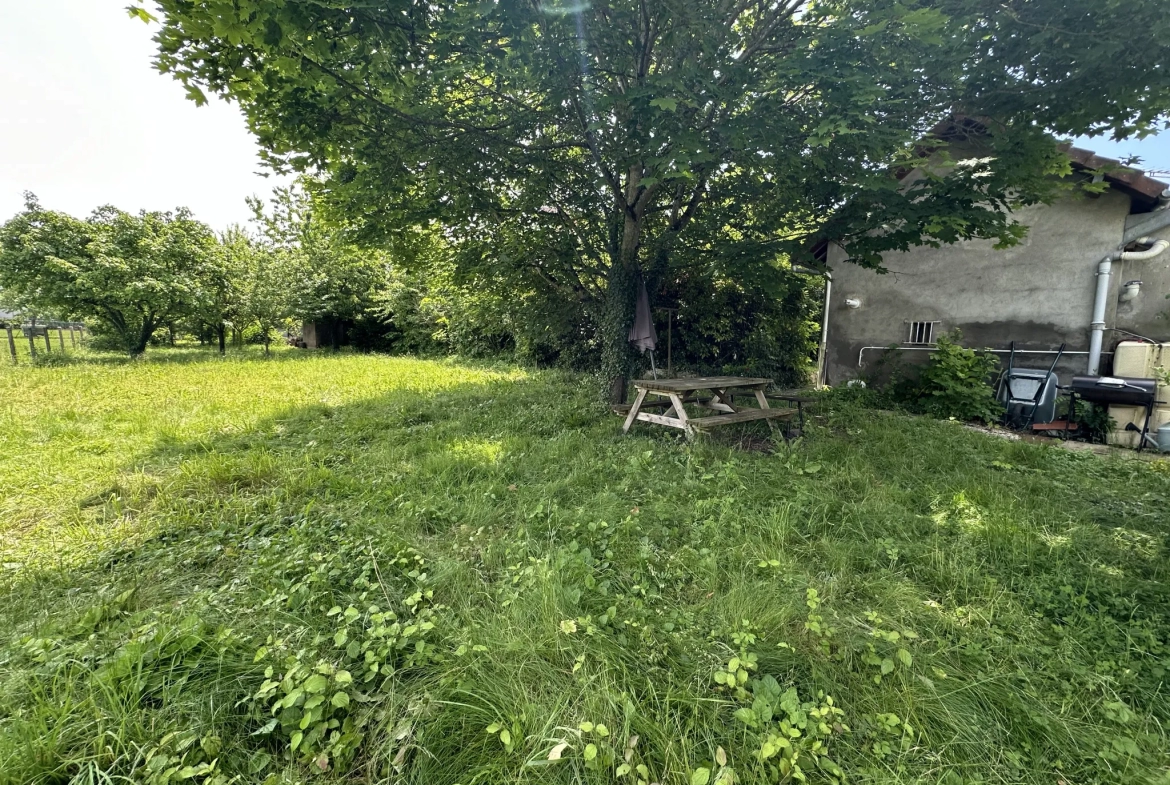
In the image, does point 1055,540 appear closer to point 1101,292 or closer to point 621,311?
point 621,311

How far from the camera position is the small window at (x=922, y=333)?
8.02 m

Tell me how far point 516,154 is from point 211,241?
14.4 m

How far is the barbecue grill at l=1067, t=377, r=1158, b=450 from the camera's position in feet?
17.4

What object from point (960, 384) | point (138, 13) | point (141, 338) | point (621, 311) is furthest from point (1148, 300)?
point (141, 338)

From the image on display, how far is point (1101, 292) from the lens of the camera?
6.57 m

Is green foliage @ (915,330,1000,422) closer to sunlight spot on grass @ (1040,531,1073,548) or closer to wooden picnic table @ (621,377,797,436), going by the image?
wooden picnic table @ (621,377,797,436)

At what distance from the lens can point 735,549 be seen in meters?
2.49

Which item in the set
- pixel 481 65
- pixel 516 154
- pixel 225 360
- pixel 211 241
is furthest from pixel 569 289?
pixel 211 241

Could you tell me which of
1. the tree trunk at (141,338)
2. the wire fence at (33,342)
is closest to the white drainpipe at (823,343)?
the tree trunk at (141,338)

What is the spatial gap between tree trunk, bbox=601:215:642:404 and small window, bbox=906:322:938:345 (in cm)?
551

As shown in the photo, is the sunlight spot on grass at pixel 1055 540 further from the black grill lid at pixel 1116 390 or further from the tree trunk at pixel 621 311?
the tree trunk at pixel 621 311

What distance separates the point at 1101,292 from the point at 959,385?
8.24 feet

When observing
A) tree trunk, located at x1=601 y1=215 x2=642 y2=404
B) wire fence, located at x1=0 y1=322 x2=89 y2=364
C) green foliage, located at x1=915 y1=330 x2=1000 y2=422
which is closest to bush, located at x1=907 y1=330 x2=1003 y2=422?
green foliage, located at x1=915 y1=330 x2=1000 y2=422

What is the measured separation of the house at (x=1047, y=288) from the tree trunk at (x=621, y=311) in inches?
194
